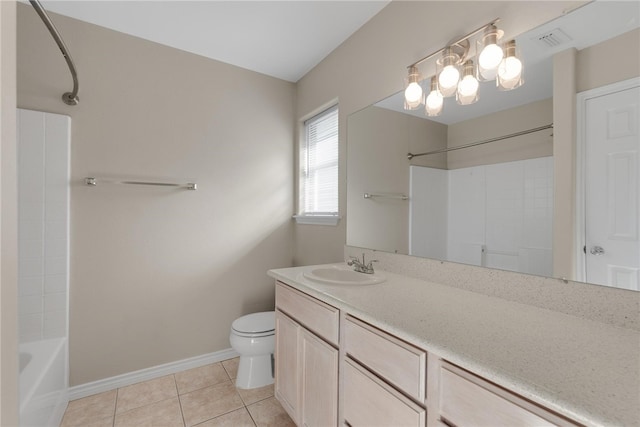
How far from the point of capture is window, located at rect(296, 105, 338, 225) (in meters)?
2.30

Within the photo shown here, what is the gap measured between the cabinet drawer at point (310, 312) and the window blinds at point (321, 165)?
34.8 inches

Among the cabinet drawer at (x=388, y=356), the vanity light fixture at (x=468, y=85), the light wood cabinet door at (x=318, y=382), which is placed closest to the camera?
the cabinet drawer at (x=388, y=356)

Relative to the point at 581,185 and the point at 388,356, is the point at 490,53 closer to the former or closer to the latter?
the point at 581,185

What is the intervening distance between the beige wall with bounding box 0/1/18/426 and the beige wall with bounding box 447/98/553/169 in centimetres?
156

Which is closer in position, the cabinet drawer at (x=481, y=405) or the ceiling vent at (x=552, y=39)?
the cabinet drawer at (x=481, y=405)

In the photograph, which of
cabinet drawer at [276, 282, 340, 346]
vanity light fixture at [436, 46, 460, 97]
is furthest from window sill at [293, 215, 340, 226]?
vanity light fixture at [436, 46, 460, 97]

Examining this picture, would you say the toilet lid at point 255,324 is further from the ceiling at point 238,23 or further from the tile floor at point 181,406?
the ceiling at point 238,23

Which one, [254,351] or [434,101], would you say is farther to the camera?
[254,351]

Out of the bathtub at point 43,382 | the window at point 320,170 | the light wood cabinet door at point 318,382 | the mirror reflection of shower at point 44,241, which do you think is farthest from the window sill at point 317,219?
the bathtub at point 43,382

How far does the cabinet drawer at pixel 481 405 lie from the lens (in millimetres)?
564

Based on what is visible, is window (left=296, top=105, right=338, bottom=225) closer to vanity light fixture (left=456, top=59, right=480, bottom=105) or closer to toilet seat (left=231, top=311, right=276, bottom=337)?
toilet seat (left=231, top=311, right=276, bottom=337)

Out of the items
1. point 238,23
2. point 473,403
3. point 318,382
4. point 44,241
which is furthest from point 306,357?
point 238,23

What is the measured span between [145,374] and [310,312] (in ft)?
5.24

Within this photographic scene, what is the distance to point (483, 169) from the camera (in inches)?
49.1
